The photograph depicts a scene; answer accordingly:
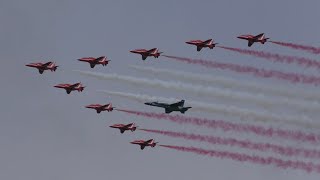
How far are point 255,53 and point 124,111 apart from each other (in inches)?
1214

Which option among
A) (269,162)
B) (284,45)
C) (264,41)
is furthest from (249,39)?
(269,162)

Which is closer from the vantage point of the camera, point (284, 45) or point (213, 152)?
point (284, 45)

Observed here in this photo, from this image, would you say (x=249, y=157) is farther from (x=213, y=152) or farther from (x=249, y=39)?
(x=249, y=39)

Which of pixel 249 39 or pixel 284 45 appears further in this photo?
pixel 249 39

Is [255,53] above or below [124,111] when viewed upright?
above

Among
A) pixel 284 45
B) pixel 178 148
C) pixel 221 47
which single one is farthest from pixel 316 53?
pixel 178 148

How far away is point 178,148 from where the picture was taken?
649 ft

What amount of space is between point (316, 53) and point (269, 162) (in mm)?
24499

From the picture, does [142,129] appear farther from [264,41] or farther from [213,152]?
[264,41]

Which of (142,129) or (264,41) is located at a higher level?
(264,41)

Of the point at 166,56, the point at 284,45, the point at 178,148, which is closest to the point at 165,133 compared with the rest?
the point at 178,148

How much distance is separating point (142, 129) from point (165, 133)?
599cm

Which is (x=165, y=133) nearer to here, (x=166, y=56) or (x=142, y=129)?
(x=142, y=129)

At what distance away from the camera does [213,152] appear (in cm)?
19712
